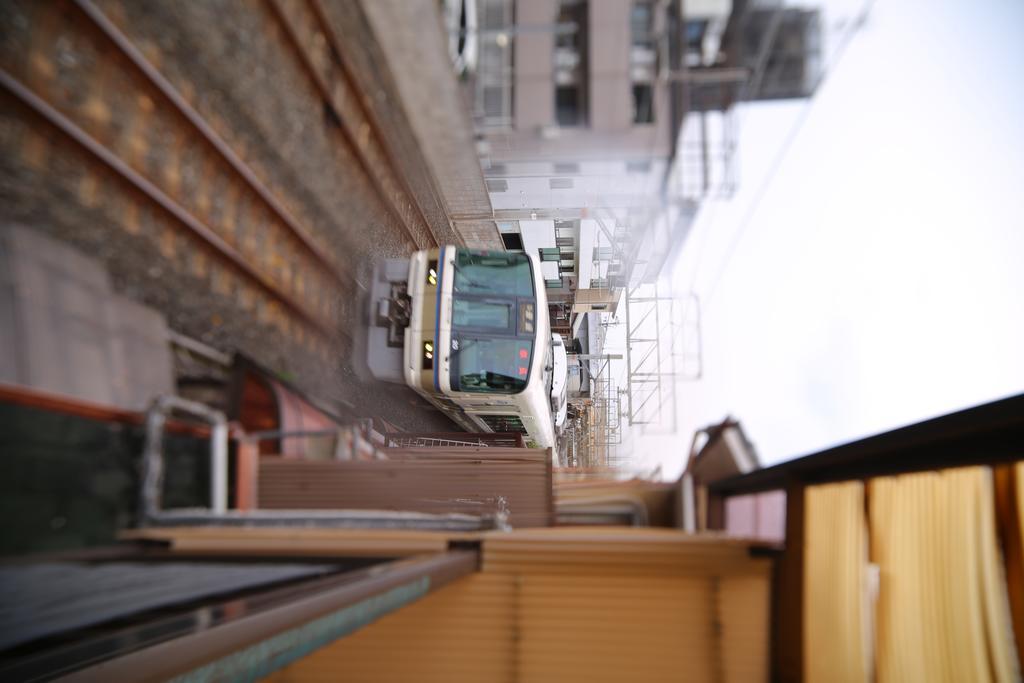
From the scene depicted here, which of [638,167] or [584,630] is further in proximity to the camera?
[584,630]

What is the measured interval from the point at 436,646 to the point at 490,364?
1299mm

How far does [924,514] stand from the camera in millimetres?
874

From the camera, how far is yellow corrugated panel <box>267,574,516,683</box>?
137cm

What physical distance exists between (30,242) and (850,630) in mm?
1262

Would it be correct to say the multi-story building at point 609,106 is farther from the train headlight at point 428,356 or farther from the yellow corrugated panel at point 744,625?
the yellow corrugated panel at point 744,625

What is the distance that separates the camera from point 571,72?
25 cm

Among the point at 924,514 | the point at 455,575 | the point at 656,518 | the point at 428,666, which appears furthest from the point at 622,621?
the point at 455,575

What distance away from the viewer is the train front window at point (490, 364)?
0.94 feet

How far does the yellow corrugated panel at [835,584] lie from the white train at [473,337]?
0.98 metres

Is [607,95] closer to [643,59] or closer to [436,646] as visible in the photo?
[643,59]

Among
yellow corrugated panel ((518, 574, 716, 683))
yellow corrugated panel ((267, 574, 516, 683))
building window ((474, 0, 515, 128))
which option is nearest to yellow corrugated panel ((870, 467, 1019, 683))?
yellow corrugated panel ((518, 574, 716, 683))

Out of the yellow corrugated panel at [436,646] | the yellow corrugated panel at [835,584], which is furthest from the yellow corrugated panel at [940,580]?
the yellow corrugated panel at [436,646]

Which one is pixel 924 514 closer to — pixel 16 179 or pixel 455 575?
pixel 455 575

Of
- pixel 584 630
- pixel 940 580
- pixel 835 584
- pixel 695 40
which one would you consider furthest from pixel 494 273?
pixel 584 630
